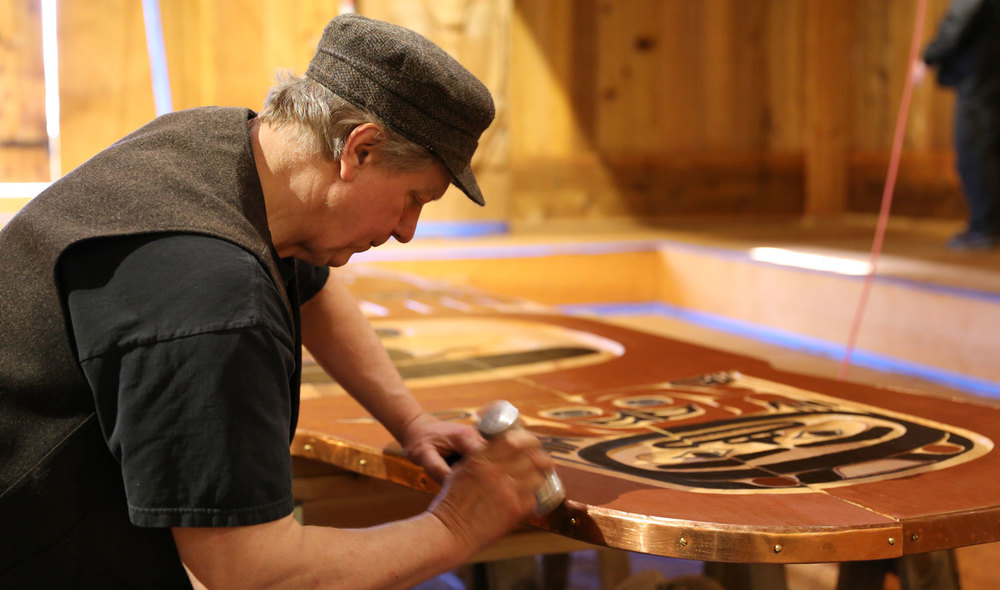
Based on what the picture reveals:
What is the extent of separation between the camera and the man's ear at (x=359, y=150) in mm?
1063

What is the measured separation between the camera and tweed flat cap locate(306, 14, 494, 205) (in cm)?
108

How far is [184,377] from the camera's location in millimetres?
909

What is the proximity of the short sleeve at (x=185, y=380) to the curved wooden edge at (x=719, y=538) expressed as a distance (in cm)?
33

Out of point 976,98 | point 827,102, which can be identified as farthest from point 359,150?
point 827,102

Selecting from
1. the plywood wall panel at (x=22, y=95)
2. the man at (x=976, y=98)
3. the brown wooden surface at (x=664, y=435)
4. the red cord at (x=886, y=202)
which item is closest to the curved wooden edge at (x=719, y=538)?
the brown wooden surface at (x=664, y=435)

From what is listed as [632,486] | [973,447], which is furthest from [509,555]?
[973,447]

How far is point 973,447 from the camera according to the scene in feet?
4.40

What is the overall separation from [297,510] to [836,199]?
18.0 ft

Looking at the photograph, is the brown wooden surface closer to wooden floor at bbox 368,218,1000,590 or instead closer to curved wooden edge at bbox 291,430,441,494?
curved wooden edge at bbox 291,430,441,494

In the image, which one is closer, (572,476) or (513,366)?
(572,476)

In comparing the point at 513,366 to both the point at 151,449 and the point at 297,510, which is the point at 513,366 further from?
the point at 151,449

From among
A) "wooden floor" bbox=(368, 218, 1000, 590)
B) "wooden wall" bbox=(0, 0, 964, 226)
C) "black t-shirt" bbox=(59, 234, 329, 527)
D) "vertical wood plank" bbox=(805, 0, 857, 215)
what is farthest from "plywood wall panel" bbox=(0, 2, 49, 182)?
"vertical wood plank" bbox=(805, 0, 857, 215)

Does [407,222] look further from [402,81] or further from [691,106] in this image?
[691,106]

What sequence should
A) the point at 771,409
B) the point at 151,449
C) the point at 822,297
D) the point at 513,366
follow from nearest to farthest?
the point at 151,449, the point at 771,409, the point at 513,366, the point at 822,297
